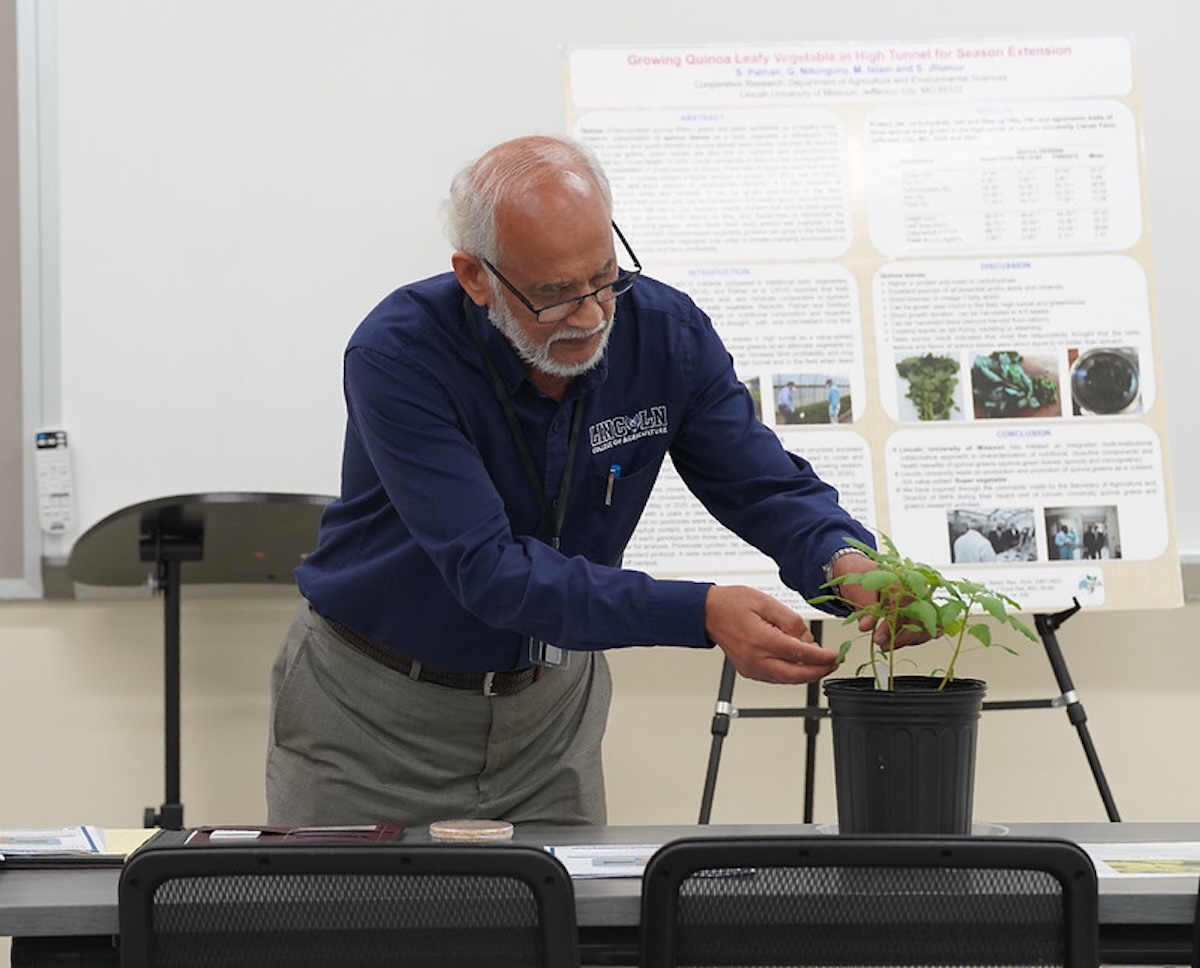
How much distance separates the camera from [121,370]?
3449mm

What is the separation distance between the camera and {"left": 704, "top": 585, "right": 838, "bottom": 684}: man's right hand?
1581mm

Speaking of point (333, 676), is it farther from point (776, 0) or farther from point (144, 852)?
point (776, 0)

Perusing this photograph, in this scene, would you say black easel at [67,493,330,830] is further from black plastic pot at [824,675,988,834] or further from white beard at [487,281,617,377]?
black plastic pot at [824,675,988,834]

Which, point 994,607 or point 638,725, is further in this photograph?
point 638,725

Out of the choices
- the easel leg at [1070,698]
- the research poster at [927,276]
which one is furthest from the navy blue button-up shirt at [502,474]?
the easel leg at [1070,698]

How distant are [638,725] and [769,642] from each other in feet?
6.69

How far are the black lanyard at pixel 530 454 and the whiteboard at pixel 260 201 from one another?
154cm

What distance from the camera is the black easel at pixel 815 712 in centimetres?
303

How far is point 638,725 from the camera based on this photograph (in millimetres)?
3588

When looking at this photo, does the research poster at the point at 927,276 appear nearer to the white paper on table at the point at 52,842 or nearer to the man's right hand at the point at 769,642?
the man's right hand at the point at 769,642

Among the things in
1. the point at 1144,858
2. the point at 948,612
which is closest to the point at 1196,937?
the point at 1144,858

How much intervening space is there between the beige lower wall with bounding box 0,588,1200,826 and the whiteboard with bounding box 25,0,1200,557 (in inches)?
11.7

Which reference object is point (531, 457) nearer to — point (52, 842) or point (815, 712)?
point (52, 842)

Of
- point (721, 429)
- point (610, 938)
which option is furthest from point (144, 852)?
point (721, 429)
